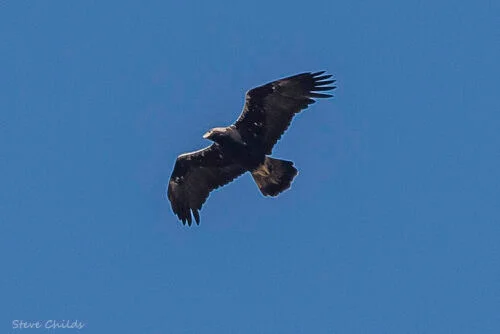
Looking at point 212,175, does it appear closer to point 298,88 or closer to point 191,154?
point 191,154

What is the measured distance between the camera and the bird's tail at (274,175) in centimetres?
3095

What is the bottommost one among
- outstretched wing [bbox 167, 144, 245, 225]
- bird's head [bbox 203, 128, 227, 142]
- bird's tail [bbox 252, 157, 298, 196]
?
bird's tail [bbox 252, 157, 298, 196]

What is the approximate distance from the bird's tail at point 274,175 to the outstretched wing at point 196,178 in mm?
699

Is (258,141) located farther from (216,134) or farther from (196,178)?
(196,178)

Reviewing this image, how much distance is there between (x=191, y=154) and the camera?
3170 centimetres

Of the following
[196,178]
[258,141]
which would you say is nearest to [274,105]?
[258,141]

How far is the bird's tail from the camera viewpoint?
102 ft

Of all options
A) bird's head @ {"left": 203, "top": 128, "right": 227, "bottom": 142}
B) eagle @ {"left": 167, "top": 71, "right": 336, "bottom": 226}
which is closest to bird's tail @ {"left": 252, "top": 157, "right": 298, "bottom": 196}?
eagle @ {"left": 167, "top": 71, "right": 336, "bottom": 226}

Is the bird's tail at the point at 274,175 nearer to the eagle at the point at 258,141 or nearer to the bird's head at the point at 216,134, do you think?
the eagle at the point at 258,141

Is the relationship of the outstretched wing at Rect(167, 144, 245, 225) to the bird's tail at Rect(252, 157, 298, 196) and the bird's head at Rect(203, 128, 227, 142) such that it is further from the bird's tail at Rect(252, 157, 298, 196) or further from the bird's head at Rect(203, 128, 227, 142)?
the bird's head at Rect(203, 128, 227, 142)

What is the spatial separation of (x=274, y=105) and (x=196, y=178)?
9.57 feet

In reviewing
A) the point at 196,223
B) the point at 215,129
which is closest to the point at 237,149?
the point at 215,129

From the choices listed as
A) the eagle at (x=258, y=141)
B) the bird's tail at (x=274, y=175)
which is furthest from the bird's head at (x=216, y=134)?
the bird's tail at (x=274, y=175)

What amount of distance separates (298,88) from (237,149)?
6.07 feet
